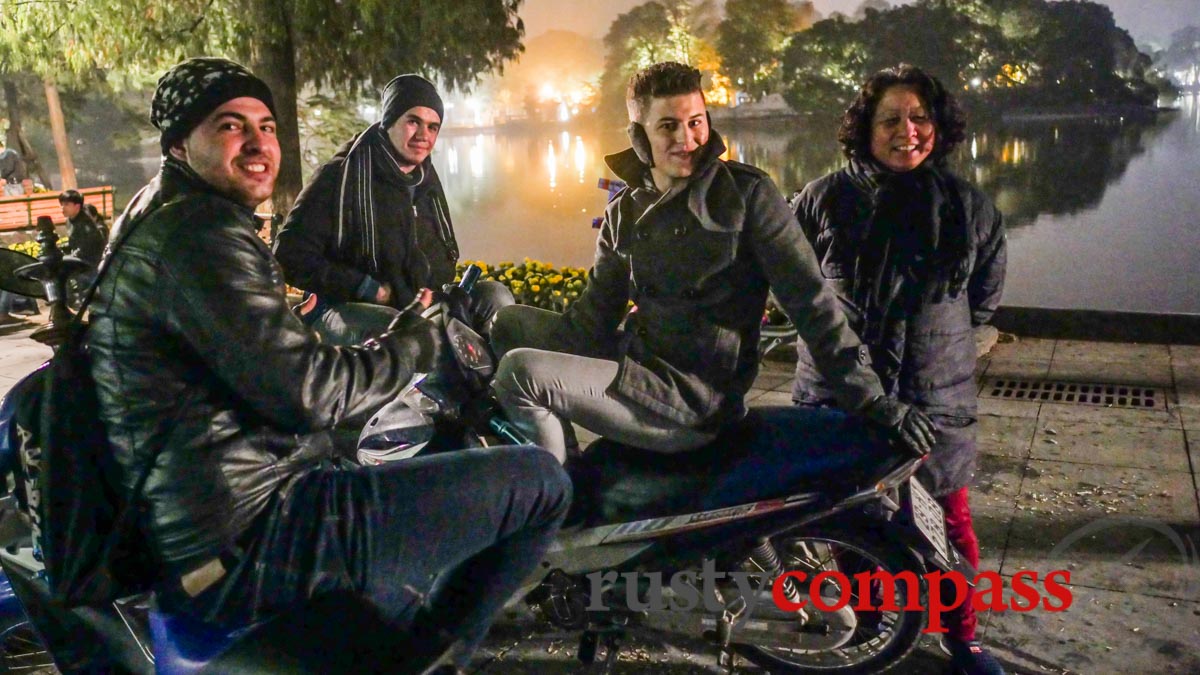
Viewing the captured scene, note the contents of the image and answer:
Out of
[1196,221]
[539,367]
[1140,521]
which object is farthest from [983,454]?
[1196,221]

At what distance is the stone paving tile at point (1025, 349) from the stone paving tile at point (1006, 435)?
4.82 feet

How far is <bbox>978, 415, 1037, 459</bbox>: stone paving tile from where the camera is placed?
478 centimetres

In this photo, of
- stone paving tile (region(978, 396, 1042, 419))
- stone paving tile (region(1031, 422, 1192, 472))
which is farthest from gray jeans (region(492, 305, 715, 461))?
stone paving tile (region(978, 396, 1042, 419))

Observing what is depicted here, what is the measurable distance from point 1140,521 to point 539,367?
283 centimetres

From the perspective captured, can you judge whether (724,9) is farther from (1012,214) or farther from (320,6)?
(320,6)

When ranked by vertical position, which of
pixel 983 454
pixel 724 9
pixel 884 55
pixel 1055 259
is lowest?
pixel 983 454

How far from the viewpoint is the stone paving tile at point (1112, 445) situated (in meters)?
4.54

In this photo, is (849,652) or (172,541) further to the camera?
(849,652)

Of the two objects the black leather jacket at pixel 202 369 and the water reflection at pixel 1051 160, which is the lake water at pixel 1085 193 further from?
the black leather jacket at pixel 202 369

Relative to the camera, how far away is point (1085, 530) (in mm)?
3814

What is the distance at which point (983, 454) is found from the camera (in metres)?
4.74

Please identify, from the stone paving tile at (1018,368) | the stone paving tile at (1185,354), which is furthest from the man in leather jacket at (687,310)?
the stone paving tile at (1185,354)

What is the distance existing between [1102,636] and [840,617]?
3.00ft

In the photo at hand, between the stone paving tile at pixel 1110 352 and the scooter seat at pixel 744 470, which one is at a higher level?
the scooter seat at pixel 744 470
